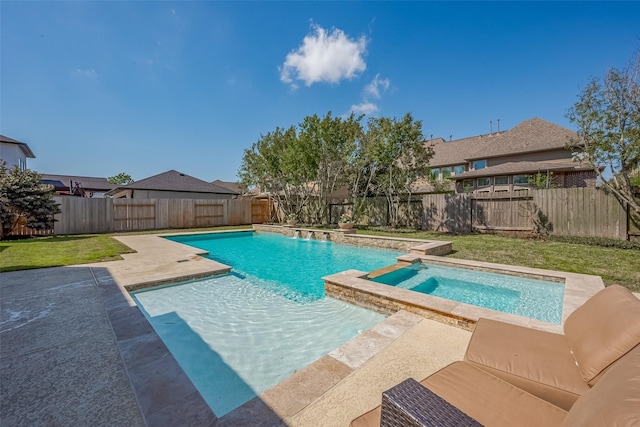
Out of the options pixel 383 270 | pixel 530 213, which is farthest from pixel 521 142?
pixel 383 270

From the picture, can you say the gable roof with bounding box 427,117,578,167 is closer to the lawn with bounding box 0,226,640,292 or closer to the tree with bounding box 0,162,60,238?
the lawn with bounding box 0,226,640,292

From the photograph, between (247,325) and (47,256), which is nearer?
(247,325)

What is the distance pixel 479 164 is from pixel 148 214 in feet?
80.0

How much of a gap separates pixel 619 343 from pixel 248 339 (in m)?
3.73

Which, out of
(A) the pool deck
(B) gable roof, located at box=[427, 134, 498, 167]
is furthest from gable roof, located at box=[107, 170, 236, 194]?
(B) gable roof, located at box=[427, 134, 498, 167]

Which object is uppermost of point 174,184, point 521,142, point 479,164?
point 521,142

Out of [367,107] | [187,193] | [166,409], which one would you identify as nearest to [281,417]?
[166,409]

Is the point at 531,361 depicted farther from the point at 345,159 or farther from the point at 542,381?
the point at 345,159

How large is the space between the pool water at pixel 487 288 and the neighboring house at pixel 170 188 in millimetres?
21345

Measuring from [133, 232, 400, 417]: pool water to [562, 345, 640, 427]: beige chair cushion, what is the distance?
258 centimetres

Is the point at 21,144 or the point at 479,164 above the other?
the point at 21,144

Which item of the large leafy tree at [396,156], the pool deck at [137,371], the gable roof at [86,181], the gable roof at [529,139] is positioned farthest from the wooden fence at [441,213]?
the gable roof at [86,181]

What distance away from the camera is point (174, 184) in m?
23.1

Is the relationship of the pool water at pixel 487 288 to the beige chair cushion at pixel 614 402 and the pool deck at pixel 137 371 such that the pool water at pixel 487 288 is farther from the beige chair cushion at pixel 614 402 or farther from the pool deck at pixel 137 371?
the beige chair cushion at pixel 614 402
